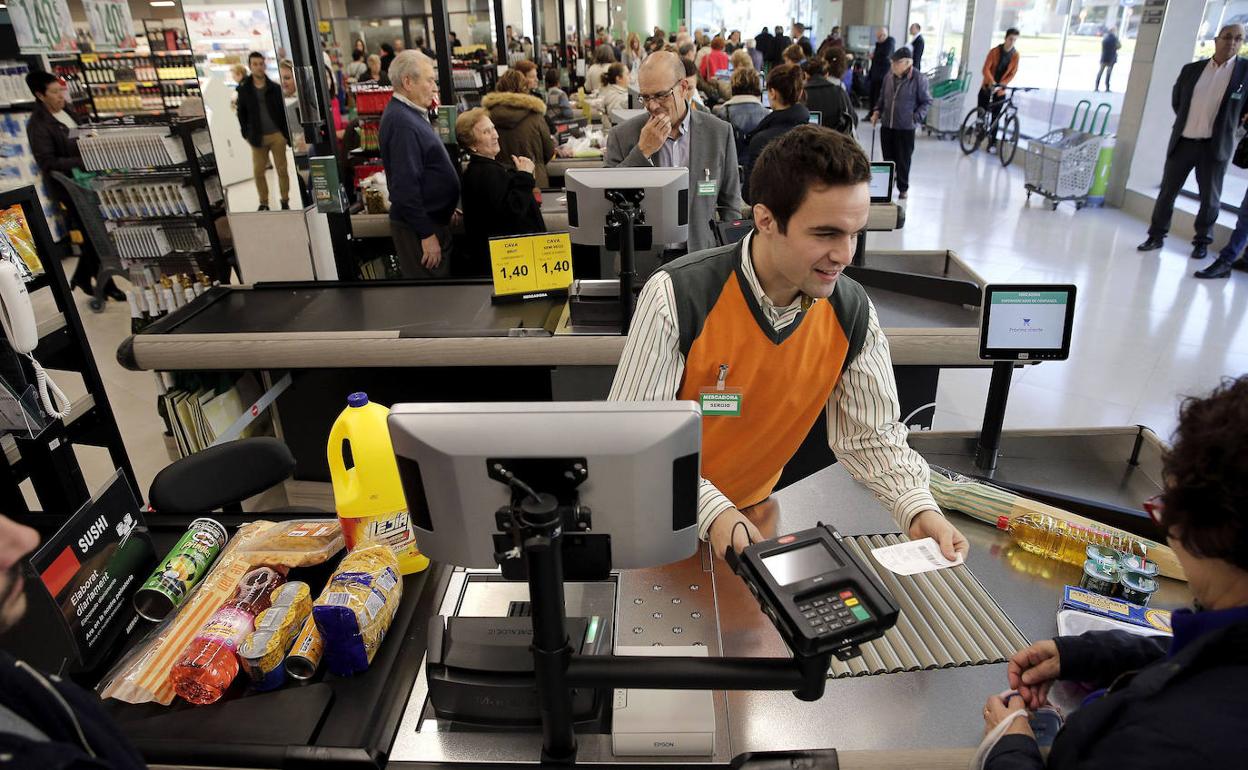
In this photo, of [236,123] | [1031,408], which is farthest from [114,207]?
[1031,408]

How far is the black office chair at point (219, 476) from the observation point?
191cm

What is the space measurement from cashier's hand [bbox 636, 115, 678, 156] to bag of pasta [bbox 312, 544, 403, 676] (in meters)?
2.68

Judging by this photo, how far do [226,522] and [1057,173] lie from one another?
29.7 feet

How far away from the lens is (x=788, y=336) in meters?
1.87

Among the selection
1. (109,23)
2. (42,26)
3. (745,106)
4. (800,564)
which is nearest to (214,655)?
(800,564)

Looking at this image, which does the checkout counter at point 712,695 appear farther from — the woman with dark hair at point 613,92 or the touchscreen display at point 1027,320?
the woman with dark hair at point 613,92

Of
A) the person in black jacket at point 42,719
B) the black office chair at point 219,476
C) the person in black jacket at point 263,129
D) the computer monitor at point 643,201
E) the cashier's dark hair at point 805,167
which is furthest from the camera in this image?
the person in black jacket at point 263,129

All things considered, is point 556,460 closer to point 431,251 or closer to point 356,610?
point 356,610

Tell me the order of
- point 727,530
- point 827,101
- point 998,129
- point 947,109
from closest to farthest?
point 727,530, point 827,101, point 998,129, point 947,109

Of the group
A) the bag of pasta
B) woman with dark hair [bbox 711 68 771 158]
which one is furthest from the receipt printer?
woman with dark hair [bbox 711 68 771 158]

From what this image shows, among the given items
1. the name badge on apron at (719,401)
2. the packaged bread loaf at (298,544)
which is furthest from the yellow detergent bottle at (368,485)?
the name badge on apron at (719,401)

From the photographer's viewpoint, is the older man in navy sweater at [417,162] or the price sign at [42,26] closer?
the older man in navy sweater at [417,162]

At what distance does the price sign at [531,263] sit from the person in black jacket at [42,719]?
2566 millimetres

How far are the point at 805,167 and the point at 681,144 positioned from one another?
2.39m
